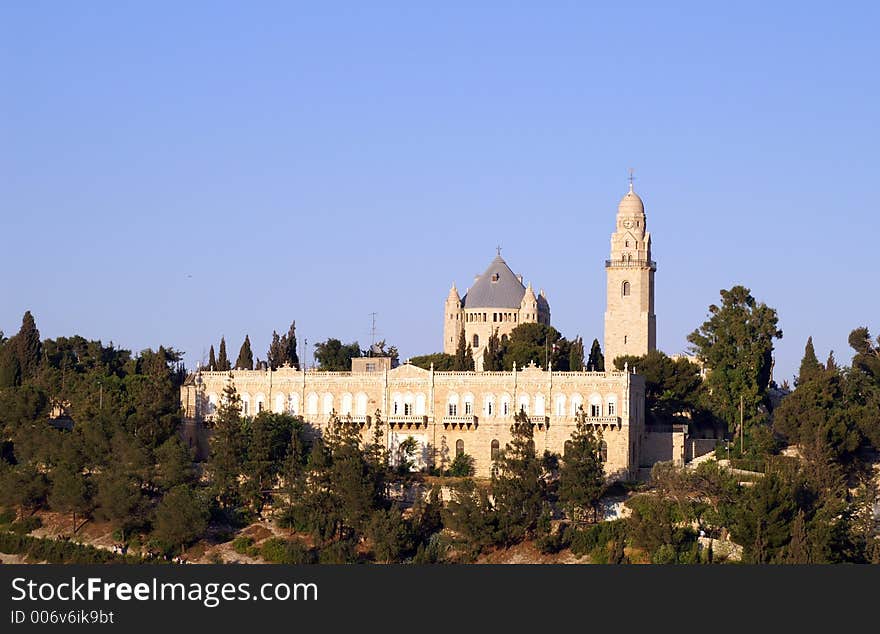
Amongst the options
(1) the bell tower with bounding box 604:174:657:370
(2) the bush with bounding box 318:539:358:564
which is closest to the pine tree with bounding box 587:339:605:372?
(1) the bell tower with bounding box 604:174:657:370

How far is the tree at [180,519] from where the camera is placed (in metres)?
89.4

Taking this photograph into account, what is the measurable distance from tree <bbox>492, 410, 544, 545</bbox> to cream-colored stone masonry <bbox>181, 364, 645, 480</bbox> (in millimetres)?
3604

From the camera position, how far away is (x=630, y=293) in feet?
370

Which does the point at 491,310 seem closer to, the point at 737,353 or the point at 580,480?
the point at 737,353

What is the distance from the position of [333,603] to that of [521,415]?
2995 centimetres

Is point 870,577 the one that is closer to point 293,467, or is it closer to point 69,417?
point 293,467

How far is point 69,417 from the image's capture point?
357 ft

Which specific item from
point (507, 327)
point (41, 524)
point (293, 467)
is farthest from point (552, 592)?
point (507, 327)

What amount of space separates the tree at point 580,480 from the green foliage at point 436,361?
1850 cm

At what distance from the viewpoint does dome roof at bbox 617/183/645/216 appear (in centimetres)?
11481

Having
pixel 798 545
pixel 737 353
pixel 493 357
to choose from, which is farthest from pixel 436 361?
pixel 798 545

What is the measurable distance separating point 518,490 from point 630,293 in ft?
84.4

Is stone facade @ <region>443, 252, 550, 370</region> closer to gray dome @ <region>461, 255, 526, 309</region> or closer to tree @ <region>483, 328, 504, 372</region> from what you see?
gray dome @ <region>461, 255, 526, 309</region>

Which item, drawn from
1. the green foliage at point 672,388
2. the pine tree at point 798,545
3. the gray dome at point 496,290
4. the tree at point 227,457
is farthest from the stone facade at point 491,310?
A: the pine tree at point 798,545
